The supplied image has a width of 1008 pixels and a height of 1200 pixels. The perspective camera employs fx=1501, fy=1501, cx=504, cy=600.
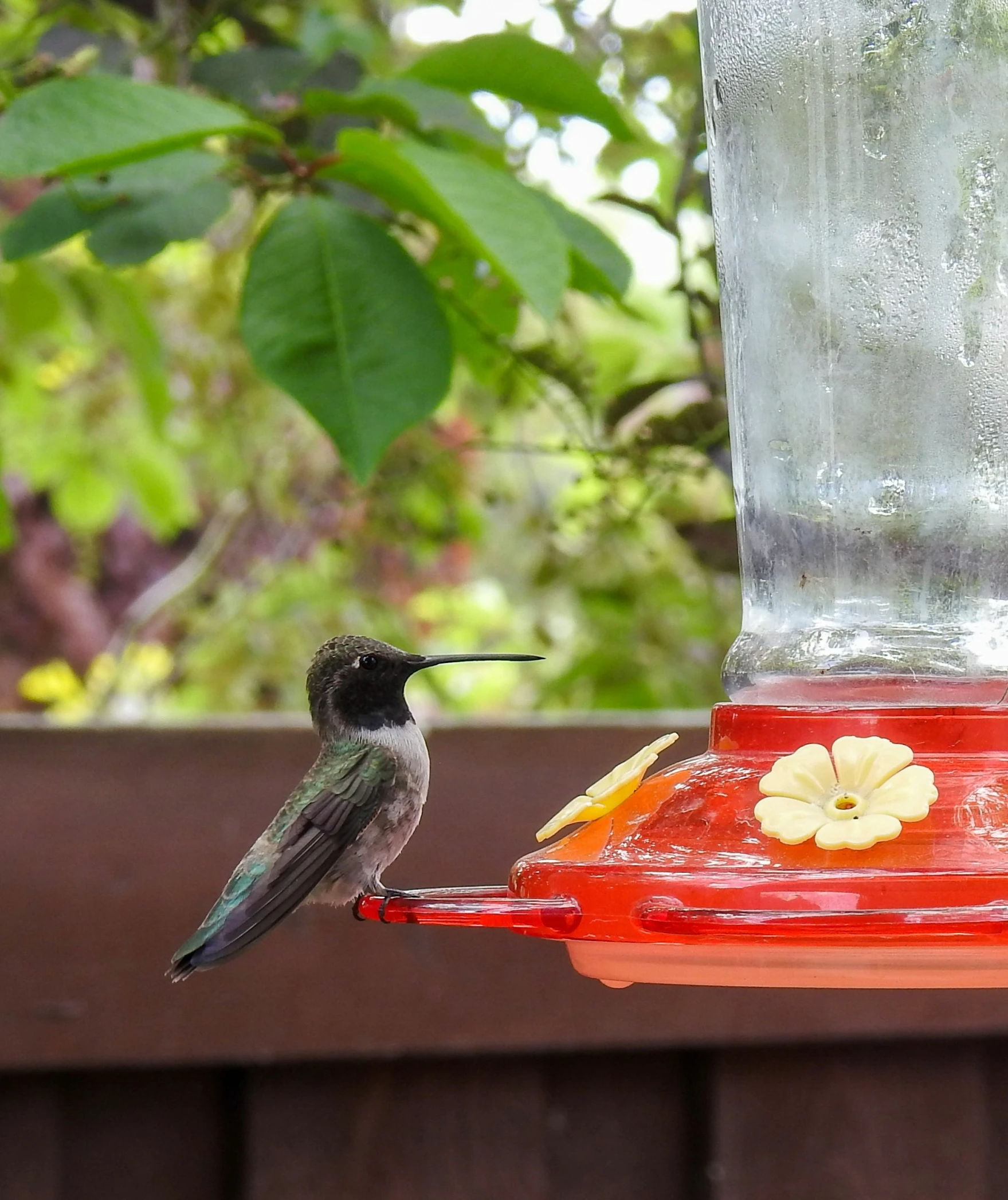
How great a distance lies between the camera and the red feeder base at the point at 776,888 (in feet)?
3.10

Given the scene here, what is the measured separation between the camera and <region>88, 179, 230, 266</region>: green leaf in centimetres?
148

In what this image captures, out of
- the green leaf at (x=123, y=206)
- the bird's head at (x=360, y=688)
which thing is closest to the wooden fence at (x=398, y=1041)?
the bird's head at (x=360, y=688)

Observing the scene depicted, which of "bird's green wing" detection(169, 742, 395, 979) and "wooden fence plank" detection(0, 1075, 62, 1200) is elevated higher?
"bird's green wing" detection(169, 742, 395, 979)

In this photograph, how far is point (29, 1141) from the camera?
167 cm

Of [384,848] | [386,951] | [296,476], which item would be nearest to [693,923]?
[384,848]

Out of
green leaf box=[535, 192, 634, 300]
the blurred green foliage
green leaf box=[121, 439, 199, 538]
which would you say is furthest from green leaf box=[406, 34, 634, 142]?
green leaf box=[121, 439, 199, 538]

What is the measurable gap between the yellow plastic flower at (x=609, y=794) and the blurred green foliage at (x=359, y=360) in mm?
359

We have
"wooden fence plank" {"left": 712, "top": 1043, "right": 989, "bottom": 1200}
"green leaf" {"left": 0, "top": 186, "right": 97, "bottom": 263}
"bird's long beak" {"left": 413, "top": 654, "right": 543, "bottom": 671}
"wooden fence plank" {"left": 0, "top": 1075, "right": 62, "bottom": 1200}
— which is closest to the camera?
"bird's long beak" {"left": 413, "top": 654, "right": 543, "bottom": 671}

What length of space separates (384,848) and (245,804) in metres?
0.33

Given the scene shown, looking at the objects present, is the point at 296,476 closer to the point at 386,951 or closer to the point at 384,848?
the point at 386,951

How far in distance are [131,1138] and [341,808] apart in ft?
1.92

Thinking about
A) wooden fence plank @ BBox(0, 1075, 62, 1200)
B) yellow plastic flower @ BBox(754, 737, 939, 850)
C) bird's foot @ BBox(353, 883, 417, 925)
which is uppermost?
yellow plastic flower @ BBox(754, 737, 939, 850)

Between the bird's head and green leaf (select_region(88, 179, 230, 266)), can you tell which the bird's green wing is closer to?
the bird's head

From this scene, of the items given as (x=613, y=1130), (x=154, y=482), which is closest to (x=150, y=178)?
(x=613, y=1130)
